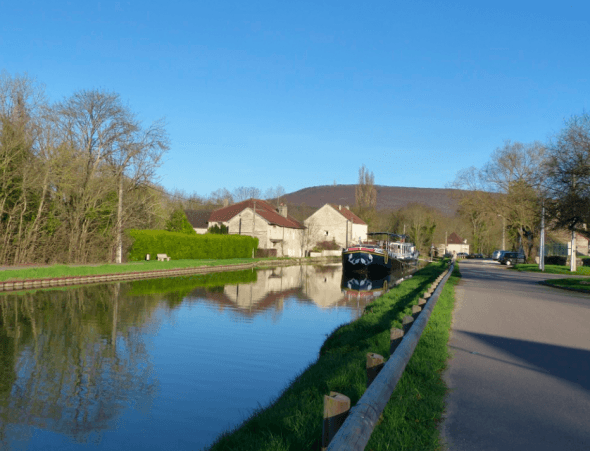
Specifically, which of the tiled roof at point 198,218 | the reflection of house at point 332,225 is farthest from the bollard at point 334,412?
the reflection of house at point 332,225

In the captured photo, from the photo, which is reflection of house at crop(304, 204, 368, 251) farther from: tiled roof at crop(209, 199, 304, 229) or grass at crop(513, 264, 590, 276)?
Result: grass at crop(513, 264, 590, 276)

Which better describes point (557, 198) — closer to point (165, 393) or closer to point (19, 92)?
point (165, 393)

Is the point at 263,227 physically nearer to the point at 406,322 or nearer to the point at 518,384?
the point at 406,322

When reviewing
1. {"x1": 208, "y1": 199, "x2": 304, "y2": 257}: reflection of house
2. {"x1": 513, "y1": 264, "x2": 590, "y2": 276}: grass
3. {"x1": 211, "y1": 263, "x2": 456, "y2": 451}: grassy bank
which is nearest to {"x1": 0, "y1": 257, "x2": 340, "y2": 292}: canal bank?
{"x1": 211, "y1": 263, "x2": 456, "y2": 451}: grassy bank

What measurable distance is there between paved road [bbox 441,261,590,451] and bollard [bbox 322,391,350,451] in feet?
4.85

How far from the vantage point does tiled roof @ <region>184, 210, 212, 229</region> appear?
7650cm

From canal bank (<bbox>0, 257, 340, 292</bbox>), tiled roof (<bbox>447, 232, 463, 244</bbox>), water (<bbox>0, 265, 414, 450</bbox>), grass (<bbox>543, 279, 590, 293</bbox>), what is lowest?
water (<bbox>0, 265, 414, 450</bbox>)

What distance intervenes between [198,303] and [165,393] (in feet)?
36.9

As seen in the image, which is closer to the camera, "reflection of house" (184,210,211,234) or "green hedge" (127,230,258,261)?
"green hedge" (127,230,258,261)

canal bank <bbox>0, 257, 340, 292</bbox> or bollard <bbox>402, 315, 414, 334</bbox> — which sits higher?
bollard <bbox>402, 315, 414, 334</bbox>

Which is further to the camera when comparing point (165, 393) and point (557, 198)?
point (557, 198)

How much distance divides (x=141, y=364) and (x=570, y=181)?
2493cm

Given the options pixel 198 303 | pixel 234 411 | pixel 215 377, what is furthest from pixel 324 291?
pixel 234 411

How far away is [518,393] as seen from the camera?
248 inches
